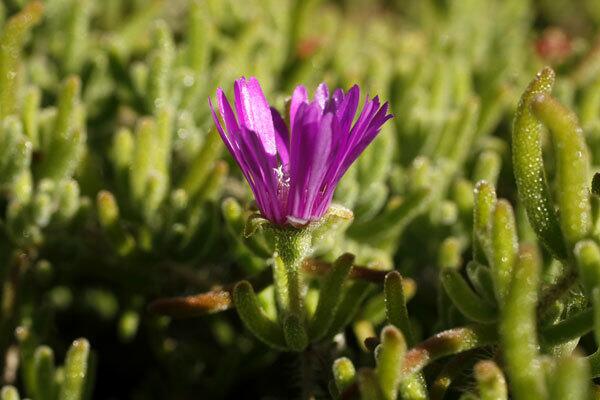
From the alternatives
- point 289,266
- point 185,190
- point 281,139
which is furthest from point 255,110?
point 185,190

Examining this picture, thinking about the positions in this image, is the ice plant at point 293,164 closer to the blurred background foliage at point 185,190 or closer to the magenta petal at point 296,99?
the magenta petal at point 296,99

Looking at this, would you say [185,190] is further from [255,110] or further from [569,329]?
[569,329]

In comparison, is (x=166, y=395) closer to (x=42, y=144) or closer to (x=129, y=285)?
(x=129, y=285)

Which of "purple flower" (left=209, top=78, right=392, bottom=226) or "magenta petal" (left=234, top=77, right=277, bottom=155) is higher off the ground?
"magenta petal" (left=234, top=77, right=277, bottom=155)

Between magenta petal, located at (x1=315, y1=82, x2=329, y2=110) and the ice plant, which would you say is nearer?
the ice plant

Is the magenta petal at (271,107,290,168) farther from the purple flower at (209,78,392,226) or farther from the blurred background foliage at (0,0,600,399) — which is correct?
the blurred background foliage at (0,0,600,399)

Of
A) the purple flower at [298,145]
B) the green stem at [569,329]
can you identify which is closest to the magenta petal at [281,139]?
the purple flower at [298,145]

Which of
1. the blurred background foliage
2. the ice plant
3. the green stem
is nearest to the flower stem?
the ice plant

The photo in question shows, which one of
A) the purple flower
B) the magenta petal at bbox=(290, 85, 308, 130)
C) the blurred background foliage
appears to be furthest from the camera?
the blurred background foliage
